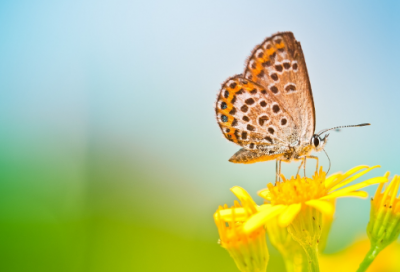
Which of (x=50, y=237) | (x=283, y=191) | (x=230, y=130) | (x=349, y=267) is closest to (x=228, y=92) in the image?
(x=230, y=130)

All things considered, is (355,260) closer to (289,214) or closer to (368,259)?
(368,259)

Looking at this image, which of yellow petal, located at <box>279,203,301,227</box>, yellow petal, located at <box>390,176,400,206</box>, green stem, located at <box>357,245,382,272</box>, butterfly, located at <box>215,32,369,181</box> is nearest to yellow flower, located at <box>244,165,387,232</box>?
yellow petal, located at <box>279,203,301,227</box>

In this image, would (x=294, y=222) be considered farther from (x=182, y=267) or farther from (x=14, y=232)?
(x=14, y=232)

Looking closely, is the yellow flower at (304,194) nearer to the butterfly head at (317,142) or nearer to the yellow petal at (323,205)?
the yellow petal at (323,205)

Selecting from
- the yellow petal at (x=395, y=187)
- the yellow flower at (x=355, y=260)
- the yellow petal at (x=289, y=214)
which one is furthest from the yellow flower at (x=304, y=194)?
the yellow flower at (x=355, y=260)

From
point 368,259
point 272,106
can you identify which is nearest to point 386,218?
point 368,259

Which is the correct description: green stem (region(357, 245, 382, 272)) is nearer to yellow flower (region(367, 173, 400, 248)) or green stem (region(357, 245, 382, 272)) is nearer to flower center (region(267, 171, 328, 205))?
yellow flower (region(367, 173, 400, 248))
